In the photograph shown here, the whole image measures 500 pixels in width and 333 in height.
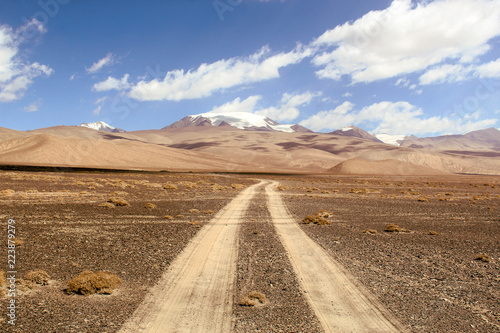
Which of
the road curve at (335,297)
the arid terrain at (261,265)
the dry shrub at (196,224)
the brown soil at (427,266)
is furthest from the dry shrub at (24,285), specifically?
the dry shrub at (196,224)

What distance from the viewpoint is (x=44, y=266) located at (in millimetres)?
9461

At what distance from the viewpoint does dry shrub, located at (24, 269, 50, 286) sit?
Result: 8.12 metres

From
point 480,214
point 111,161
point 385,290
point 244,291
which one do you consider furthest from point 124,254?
point 111,161

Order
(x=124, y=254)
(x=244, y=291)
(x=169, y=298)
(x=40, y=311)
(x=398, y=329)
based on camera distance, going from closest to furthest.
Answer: (x=398, y=329)
(x=40, y=311)
(x=169, y=298)
(x=244, y=291)
(x=124, y=254)

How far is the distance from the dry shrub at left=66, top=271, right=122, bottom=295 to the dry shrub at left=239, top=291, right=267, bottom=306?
3102 millimetres

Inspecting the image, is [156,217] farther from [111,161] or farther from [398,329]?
[111,161]

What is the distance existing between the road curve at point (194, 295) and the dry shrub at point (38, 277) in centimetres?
271

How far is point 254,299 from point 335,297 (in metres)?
1.85

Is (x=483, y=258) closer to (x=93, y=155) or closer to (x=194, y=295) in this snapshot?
(x=194, y=295)

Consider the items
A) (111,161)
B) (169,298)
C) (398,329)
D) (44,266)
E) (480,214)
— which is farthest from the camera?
(111,161)

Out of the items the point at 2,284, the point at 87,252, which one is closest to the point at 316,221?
the point at 87,252

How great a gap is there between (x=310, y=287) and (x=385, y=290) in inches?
71.6

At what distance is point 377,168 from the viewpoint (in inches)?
5217

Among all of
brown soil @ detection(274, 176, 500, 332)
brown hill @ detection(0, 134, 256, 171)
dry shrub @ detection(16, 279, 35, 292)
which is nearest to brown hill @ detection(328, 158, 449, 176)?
brown hill @ detection(0, 134, 256, 171)
